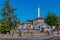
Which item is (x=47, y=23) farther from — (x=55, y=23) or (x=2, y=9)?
(x=2, y=9)

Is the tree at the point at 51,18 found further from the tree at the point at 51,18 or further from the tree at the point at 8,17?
the tree at the point at 8,17

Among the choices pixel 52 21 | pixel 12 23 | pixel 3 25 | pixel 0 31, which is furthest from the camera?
pixel 52 21

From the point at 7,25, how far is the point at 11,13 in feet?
21.0

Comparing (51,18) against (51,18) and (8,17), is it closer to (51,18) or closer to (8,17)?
(51,18)

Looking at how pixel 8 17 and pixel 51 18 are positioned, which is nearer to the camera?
pixel 8 17

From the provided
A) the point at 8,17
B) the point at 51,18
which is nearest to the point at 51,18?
the point at 51,18

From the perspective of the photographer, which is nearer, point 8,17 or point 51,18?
point 8,17

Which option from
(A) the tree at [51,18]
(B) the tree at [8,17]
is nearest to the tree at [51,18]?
(A) the tree at [51,18]

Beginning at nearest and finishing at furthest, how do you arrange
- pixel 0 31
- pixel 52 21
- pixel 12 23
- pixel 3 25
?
pixel 0 31
pixel 3 25
pixel 12 23
pixel 52 21

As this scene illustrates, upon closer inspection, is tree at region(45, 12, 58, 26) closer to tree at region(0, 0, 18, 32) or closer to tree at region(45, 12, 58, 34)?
tree at region(45, 12, 58, 34)

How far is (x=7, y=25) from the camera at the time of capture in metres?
53.0

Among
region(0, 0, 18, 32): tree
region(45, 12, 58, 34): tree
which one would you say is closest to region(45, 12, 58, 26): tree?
region(45, 12, 58, 34): tree

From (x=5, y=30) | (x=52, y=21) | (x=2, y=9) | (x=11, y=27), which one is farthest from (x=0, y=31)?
(x=52, y=21)

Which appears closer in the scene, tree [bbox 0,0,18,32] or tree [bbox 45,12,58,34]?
tree [bbox 0,0,18,32]
